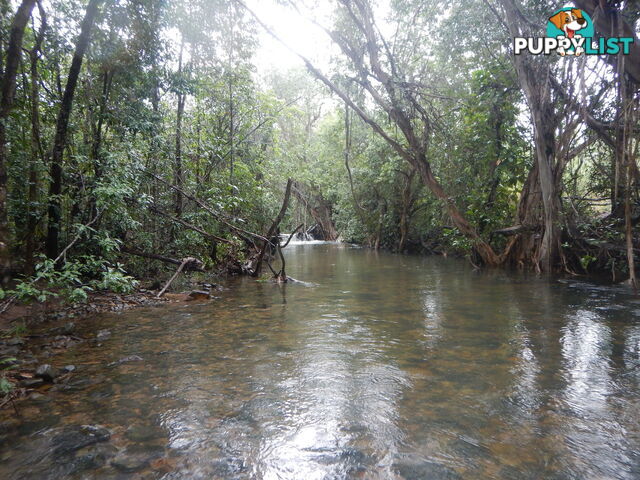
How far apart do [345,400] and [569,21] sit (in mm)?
8171

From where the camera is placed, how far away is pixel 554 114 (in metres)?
9.81

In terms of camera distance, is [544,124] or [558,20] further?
[544,124]

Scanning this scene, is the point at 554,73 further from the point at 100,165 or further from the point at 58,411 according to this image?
the point at 58,411

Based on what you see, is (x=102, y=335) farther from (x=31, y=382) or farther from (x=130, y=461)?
(x=130, y=461)

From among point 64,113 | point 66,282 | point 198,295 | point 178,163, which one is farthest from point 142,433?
point 178,163

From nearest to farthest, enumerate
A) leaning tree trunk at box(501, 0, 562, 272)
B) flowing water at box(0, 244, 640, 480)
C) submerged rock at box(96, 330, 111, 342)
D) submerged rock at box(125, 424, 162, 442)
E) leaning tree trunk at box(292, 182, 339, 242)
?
flowing water at box(0, 244, 640, 480) → submerged rock at box(125, 424, 162, 442) → submerged rock at box(96, 330, 111, 342) → leaning tree trunk at box(501, 0, 562, 272) → leaning tree trunk at box(292, 182, 339, 242)

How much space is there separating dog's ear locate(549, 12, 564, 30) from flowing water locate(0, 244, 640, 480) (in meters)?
5.58

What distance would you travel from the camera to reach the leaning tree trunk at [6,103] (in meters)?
4.09

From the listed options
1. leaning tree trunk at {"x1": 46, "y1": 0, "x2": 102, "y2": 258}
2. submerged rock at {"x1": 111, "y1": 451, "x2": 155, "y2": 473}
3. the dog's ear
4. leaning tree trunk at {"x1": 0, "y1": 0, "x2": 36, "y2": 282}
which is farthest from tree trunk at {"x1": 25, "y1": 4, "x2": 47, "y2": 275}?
the dog's ear

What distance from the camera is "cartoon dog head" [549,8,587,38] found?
7.04m

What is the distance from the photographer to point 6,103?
4535mm

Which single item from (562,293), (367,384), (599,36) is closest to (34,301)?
(367,384)

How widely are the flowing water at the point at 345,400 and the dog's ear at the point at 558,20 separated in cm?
558

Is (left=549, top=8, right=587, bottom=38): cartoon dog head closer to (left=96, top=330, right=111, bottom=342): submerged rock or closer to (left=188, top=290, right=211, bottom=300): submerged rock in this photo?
(left=188, top=290, right=211, bottom=300): submerged rock
